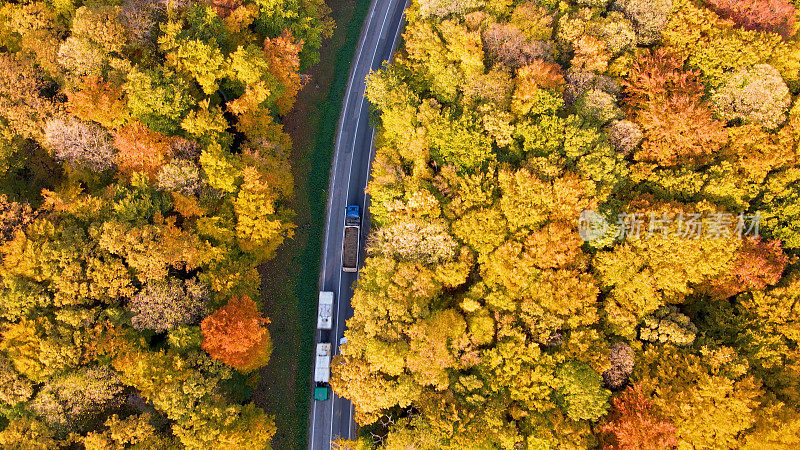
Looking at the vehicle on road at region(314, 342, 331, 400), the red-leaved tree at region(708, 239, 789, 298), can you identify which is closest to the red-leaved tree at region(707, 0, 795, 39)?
the red-leaved tree at region(708, 239, 789, 298)

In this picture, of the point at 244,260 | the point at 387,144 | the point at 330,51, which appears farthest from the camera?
the point at 330,51

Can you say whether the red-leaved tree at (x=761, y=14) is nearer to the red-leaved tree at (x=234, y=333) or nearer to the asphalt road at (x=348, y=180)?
the asphalt road at (x=348, y=180)

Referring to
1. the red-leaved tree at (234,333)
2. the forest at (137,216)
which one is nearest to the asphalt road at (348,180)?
the forest at (137,216)

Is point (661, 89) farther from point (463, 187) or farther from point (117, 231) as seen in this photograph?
point (117, 231)

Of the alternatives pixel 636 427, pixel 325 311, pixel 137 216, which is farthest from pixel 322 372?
pixel 636 427

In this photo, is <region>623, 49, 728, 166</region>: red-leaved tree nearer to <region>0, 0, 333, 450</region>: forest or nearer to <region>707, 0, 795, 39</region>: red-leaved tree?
<region>707, 0, 795, 39</region>: red-leaved tree

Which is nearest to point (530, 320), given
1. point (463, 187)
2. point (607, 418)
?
point (607, 418)

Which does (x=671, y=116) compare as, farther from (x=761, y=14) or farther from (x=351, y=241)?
(x=351, y=241)
